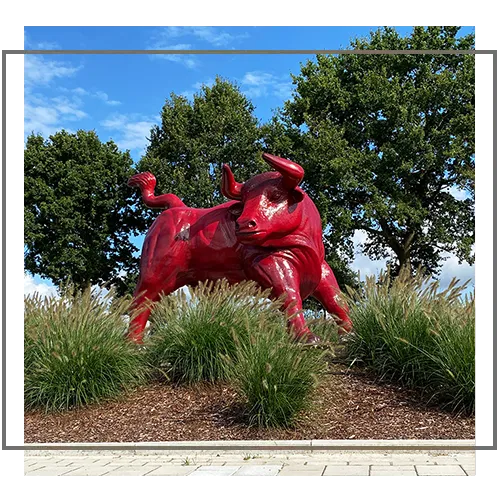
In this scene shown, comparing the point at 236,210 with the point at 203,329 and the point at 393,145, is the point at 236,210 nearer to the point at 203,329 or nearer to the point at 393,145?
the point at 203,329

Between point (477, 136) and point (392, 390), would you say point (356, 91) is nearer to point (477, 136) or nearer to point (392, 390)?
point (392, 390)

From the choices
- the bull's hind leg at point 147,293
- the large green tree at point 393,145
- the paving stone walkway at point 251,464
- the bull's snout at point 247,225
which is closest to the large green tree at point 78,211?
the large green tree at point 393,145

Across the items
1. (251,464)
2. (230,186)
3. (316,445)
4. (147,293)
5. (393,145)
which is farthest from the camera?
(393,145)

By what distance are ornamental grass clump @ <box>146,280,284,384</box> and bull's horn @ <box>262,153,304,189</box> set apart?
1256 mm

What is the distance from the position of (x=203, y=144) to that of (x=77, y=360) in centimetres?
1193

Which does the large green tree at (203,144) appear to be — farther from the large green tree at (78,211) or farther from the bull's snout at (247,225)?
the bull's snout at (247,225)

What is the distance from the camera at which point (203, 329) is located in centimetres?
658

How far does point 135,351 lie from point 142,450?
170 cm

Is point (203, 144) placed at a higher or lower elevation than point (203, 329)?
higher

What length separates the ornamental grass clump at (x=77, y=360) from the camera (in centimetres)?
642

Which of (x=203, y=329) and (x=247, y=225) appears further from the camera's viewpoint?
(x=247, y=225)
